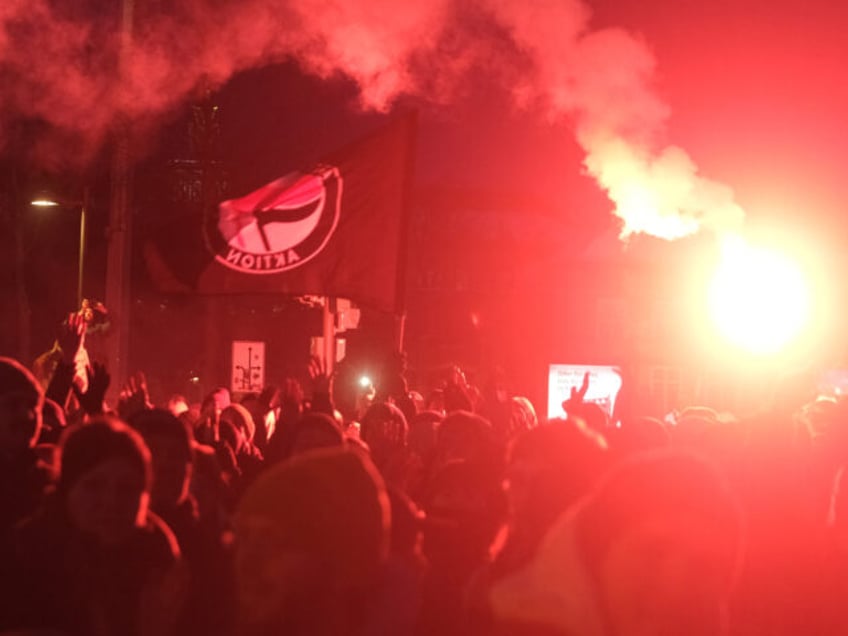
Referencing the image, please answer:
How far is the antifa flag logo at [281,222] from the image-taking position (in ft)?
27.1

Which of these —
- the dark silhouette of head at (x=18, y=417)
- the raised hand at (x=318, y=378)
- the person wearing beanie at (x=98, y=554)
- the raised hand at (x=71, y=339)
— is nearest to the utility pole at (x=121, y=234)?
the raised hand at (x=71, y=339)

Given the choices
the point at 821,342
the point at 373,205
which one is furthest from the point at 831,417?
the point at 821,342

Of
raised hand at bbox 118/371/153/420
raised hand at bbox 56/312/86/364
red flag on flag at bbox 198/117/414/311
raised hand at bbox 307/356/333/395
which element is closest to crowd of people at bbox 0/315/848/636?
raised hand at bbox 307/356/333/395

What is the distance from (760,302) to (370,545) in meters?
8.86

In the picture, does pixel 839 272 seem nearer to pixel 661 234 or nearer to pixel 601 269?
pixel 601 269

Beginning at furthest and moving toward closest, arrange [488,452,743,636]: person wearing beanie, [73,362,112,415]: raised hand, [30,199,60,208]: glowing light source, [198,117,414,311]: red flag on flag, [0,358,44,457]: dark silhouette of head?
1. [30,199,60,208]: glowing light source
2. [198,117,414,311]: red flag on flag
3. [73,362,112,415]: raised hand
4. [0,358,44,457]: dark silhouette of head
5. [488,452,743,636]: person wearing beanie

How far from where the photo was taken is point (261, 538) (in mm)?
3365

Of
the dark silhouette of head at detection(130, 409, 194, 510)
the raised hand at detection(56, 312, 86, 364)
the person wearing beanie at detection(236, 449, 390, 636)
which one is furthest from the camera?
the raised hand at detection(56, 312, 86, 364)

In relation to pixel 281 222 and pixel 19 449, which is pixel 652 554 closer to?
pixel 19 449

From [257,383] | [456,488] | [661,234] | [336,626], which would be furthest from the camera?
[661,234]

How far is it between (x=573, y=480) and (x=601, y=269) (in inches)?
1999

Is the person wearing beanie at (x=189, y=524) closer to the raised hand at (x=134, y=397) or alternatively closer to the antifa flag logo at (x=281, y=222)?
the antifa flag logo at (x=281, y=222)

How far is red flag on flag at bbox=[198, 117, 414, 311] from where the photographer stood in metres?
8.16

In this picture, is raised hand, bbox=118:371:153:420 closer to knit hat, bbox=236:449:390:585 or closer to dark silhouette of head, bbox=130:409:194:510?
dark silhouette of head, bbox=130:409:194:510
